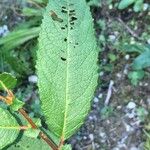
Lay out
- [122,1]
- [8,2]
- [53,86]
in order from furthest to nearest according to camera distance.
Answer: [8,2] → [122,1] → [53,86]

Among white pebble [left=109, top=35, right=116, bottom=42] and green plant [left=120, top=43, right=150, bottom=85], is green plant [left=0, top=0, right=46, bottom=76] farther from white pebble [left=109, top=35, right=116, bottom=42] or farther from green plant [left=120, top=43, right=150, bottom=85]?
green plant [left=120, top=43, right=150, bottom=85]

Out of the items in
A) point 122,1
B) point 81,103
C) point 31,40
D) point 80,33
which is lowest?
point 31,40

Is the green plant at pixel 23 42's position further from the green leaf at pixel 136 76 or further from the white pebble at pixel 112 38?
the green leaf at pixel 136 76

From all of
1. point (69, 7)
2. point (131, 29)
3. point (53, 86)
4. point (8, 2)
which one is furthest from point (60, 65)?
point (8, 2)

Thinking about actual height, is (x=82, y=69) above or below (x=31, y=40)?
above

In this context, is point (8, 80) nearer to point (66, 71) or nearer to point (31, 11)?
point (66, 71)

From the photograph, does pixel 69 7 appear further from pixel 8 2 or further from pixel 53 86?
pixel 8 2

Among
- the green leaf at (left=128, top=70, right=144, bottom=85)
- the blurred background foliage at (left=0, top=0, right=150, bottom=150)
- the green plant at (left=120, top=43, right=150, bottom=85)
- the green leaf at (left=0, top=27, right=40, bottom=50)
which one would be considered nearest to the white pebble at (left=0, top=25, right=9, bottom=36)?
the blurred background foliage at (left=0, top=0, right=150, bottom=150)

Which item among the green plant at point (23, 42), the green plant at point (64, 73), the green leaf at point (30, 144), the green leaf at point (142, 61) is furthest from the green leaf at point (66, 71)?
the green plant at point (23, 42)
